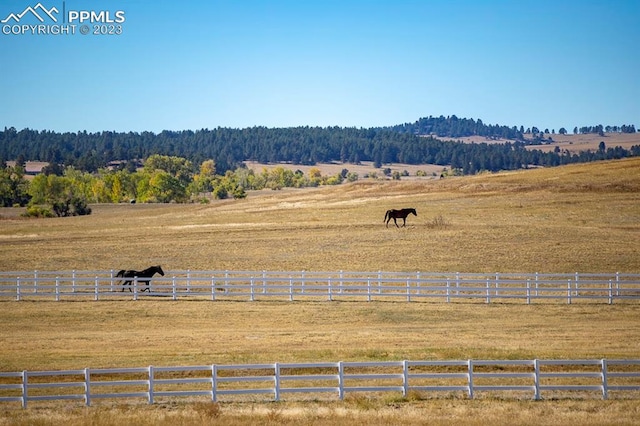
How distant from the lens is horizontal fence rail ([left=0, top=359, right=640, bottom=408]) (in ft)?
66.8

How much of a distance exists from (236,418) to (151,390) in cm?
262

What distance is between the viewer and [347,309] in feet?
120

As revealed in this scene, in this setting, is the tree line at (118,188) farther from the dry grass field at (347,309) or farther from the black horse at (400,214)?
the black horse at (400,214)

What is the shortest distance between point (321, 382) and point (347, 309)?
514 inches

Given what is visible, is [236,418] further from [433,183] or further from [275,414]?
[433,183]

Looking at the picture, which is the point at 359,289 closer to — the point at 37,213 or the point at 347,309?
the point at 347,309

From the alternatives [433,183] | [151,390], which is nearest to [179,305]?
[151,390]

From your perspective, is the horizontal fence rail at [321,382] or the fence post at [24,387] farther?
the horizontal fence rail at [321,382]

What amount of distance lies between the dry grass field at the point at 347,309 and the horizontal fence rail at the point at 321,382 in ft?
1.46

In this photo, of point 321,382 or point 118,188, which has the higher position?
point 118,188

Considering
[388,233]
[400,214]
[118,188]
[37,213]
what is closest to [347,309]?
[388,233]

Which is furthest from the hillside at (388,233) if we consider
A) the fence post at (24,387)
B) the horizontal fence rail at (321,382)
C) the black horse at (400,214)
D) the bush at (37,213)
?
the fence post at (24,387)

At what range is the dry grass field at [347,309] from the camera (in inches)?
792

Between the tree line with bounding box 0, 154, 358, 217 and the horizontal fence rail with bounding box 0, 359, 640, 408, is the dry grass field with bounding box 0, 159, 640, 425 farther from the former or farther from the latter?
the tree line with bounding box 0, 154, 358, 217
